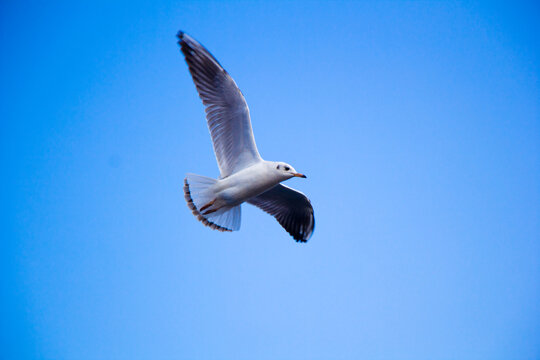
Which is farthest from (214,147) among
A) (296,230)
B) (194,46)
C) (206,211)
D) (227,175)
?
(296,230)

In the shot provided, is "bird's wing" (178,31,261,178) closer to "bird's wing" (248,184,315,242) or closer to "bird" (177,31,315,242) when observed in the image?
"bird" (177,31,315,242)

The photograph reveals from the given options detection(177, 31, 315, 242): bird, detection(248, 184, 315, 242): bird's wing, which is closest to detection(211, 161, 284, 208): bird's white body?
detection(177, 31, 315, 242): bird

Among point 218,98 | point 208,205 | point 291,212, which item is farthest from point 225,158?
point 291,212

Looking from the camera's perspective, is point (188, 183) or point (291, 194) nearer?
point (188, 183)

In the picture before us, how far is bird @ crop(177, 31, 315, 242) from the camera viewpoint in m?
4.84

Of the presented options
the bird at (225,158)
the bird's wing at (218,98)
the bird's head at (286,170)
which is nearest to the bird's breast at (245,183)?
the bird at (225,158)

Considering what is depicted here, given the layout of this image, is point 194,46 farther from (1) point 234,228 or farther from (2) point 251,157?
(1) point 234,228

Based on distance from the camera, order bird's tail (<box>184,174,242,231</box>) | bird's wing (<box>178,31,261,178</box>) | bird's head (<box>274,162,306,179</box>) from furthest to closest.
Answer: bird's tail (<box>184,174,242,231</box>) → bird's head (<box>274,162,306,179</box>) → bird's wing (<box>178,31,261,178</box>)

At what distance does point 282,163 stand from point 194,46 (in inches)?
59.7

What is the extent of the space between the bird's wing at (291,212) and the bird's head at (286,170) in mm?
1011

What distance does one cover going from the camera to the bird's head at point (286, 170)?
4.93 meters

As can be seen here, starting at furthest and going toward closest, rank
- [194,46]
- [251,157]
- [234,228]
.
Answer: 1. [234,228]
2. [251,157]
3. [194,46]

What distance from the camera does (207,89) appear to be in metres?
4.87

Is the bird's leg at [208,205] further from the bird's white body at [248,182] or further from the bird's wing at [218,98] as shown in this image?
the bird's wing at [218,98]
